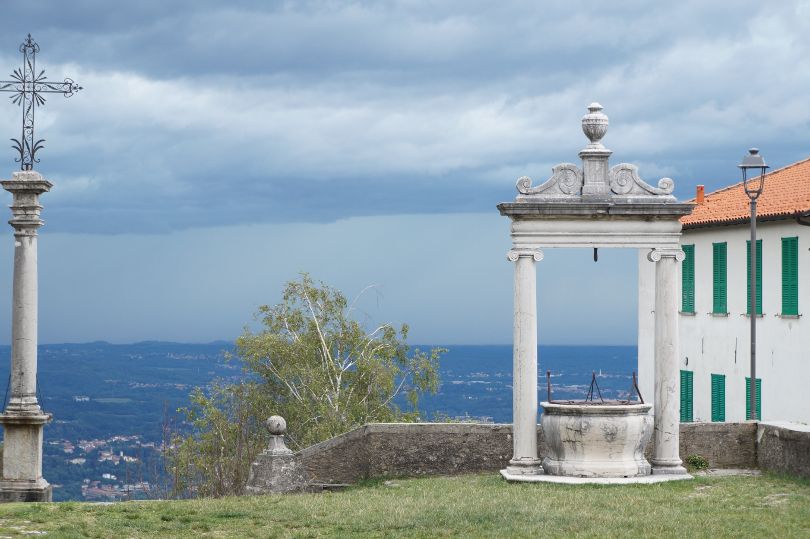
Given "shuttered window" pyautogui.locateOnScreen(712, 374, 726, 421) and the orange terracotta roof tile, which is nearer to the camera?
the orange terracotta roof tile

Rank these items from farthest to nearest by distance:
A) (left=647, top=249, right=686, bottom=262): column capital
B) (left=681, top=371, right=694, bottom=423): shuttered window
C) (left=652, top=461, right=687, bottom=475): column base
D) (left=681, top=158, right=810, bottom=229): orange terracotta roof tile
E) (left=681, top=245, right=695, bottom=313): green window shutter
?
1. (left=681, top=371, right=694, bottom=423): shuttered window
2. (left=681, top=245, right=695, bottom=313): green window shutter
3. (left=681, top=158, right=810, bottom=229): orange terracotta roof tile
4. (left=647, top=249, right=686, bottom=262): column capital
5. (left=652, top=461, right=687, bottom=475): column base

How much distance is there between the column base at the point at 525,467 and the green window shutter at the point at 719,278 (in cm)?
1840

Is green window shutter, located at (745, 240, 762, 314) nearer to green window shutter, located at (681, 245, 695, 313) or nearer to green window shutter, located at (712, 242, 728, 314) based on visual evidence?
green window shutter, located at (712, 242, 728, 314)

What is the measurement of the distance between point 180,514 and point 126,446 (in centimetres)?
3779

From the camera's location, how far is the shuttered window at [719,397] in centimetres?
3553

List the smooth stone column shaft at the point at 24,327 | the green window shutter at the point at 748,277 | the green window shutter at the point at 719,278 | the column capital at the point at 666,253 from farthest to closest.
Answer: the green window shutter at the point at 719,278, the green window shutter at the point at 748,277, the smooth stone column shaft at the point at 24,327, the column capital at the point at 666,253

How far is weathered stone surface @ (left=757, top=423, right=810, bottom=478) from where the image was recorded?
17.6 metres

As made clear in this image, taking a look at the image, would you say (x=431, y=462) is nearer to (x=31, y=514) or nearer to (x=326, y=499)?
(x=326, y=499)

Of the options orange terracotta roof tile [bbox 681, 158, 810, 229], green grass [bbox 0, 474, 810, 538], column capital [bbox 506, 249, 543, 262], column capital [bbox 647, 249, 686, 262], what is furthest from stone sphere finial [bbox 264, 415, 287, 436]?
orange terracotta roof tile [bbox 681, 158, 810, 229]

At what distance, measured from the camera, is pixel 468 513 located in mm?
14820

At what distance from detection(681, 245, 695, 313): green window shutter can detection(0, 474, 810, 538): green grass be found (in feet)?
66.7

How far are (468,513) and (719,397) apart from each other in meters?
22.3

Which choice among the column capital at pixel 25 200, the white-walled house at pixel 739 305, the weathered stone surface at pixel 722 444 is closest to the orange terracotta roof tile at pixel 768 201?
the white-walled house at pixel 739 305

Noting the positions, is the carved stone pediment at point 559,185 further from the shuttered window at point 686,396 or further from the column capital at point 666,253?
the shuttered window at point 686,396
